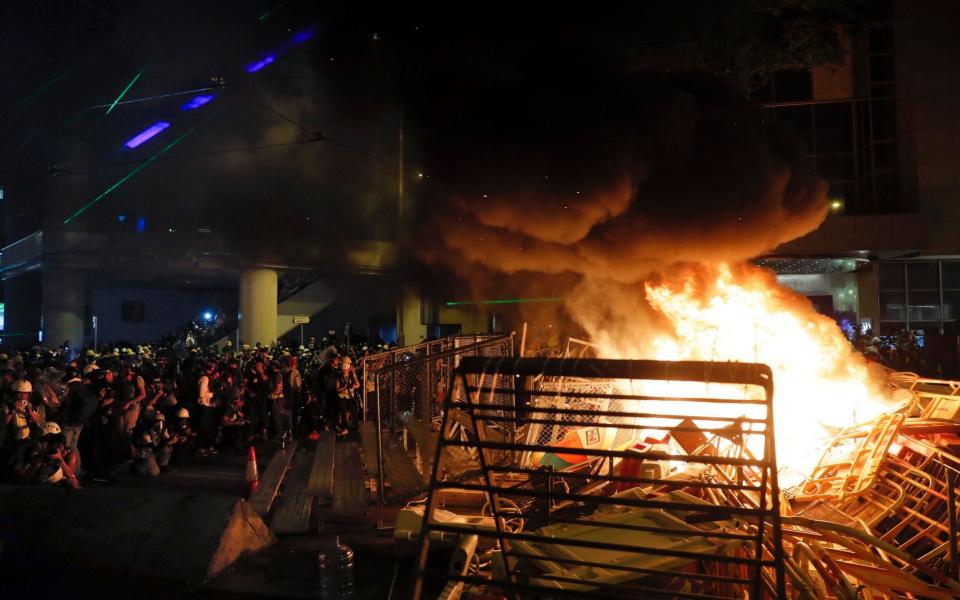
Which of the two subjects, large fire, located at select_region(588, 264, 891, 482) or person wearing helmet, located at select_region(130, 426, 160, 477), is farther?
person wearing helmet, located at select_region(130, 426, 160, 477)

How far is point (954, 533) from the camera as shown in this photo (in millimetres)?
4301

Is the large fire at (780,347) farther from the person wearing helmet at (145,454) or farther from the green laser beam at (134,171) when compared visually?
the green laser beam at (134,171)

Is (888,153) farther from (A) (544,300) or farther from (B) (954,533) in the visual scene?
(B) (954,533)

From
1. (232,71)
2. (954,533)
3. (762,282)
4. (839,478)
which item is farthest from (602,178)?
(232,71)

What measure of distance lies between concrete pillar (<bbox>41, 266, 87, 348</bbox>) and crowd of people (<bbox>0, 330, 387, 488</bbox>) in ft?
30.7

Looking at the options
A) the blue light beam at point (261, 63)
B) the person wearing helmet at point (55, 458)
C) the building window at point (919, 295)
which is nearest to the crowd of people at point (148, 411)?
the person wearing helmet at point (55, 458)

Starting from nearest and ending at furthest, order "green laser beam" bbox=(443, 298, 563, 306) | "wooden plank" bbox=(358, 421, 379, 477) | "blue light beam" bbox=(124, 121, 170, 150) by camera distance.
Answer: "wooden plank" bbox=(358, 421, 379, 477)
"green laser beam" bbox=(443, 298, 563, 306)
"blue light beam" bbox=(124, 121, 170, 150)

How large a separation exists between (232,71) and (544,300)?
14.0m

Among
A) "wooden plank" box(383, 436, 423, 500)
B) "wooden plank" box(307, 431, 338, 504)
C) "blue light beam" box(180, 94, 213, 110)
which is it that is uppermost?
"blue light beam" box(180, 94, 213, 110)

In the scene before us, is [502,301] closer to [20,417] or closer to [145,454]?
[145,454]

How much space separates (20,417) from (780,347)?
10738mm

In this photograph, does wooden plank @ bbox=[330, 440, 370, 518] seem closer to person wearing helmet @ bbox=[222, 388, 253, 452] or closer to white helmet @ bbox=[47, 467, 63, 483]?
person wearing helmet @ bbox=[222, 388, 253, 452]

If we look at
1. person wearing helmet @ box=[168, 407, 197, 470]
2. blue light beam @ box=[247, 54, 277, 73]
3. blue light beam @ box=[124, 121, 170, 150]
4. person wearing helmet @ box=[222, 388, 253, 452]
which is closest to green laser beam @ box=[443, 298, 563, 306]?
person wearing helmet @ box=[222, 388, 253, 452]

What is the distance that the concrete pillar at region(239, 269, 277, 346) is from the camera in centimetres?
2342
